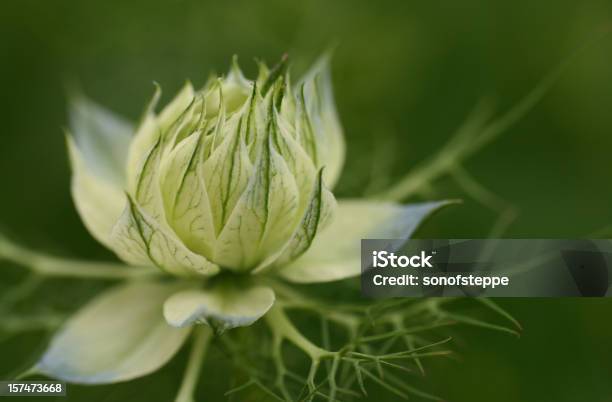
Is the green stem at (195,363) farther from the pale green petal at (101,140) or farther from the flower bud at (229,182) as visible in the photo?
the pale green petal at (101,140)

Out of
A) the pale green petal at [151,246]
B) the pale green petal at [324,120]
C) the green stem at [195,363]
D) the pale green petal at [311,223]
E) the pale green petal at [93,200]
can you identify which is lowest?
the green stem at [195,363]

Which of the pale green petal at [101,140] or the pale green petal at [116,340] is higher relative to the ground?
the pale green petal at [101,140]

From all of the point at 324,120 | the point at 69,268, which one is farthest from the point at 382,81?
the point at 69,268

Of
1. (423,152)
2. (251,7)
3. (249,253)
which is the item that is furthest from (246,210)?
(251,7)

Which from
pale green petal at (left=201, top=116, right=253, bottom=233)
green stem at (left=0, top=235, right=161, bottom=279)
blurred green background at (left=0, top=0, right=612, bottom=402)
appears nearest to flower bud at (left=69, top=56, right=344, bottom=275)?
pale green petal at (left=201, top=116, right=253, bottom=233)

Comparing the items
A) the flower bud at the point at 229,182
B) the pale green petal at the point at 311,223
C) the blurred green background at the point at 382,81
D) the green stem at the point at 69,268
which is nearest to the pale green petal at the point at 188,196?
the flower bud at the point at 229,182

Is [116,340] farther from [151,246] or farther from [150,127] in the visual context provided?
[150,127]

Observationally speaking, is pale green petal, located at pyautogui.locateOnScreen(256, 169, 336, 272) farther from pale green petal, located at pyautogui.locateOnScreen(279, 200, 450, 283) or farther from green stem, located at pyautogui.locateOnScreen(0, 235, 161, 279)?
green stem, located at pyautogui.locateOnScreen(0, 235, 161, 279)

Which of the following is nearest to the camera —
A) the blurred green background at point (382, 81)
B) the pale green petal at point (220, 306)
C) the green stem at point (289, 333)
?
the pale green petal at point (220, 306)
